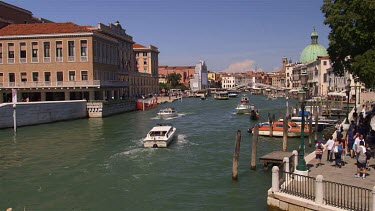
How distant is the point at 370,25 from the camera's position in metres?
20.8

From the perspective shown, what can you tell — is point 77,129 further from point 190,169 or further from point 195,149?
point 190,169

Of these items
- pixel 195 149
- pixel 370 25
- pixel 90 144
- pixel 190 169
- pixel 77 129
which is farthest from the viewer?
pixel 77 129

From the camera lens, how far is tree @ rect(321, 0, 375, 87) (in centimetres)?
1988

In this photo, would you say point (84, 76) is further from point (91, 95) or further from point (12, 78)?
point (12, 78)

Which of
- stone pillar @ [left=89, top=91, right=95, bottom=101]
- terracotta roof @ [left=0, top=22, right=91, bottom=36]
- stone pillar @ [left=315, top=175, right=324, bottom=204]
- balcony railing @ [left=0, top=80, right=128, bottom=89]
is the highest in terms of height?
terracotta roof @ [left=0, top=22, right=91, bottom=36]

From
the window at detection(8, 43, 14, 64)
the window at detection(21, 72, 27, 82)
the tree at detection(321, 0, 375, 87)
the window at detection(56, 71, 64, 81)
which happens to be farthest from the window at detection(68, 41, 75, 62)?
the tree at detection(321, 0, 375, 87)

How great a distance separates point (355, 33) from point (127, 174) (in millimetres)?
14934

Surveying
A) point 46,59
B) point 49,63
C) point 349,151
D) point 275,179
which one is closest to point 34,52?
point 46,59

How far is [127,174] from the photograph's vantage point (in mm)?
21328

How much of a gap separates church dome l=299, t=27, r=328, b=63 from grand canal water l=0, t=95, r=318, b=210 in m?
119

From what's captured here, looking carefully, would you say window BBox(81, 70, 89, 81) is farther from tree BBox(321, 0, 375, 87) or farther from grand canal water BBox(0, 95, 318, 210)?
tree BBox(321, 0, 375, 87)

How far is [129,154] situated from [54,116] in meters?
25.9

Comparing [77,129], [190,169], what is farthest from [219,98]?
[190,169]

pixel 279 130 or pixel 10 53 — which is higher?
pixel 10 53
